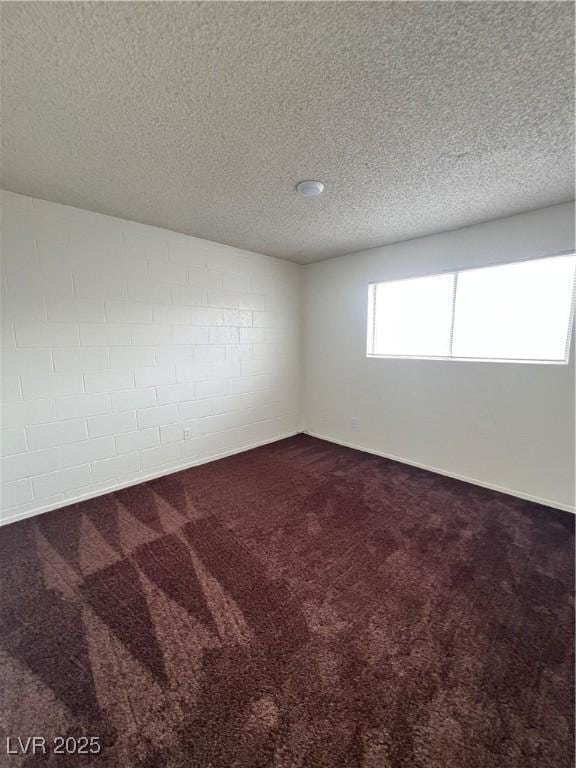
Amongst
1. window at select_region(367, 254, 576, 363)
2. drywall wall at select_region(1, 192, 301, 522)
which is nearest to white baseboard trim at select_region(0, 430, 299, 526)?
drywall wall at select_region(1, 192, 301, 522)

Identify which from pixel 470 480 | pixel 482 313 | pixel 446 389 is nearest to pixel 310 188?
pixel 482 313

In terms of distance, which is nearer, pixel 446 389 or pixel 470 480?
pixel 470 480

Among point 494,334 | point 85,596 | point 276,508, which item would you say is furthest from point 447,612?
point 494,334

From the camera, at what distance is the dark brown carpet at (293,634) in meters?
1.06

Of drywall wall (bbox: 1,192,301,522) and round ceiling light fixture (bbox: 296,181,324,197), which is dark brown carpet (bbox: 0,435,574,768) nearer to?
drywall wall (bbox: 1,192,301,522)

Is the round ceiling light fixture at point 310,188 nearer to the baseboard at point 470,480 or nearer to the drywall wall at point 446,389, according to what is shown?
the drywall wall at point 446,389

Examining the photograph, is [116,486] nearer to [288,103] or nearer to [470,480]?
[288,103]

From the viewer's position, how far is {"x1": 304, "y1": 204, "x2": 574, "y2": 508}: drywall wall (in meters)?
2.49

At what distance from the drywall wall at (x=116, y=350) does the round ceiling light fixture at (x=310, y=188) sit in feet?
5.07

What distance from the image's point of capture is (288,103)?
1.35 metres

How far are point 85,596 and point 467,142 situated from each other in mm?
3312

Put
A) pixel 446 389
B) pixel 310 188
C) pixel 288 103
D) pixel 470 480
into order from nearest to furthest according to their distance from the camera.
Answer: pixel 288 103 → pixel 310 188 → pixel 470 480 → pixel 446 389

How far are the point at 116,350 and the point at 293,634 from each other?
262 cm

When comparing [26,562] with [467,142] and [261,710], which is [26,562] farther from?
[467,142]
